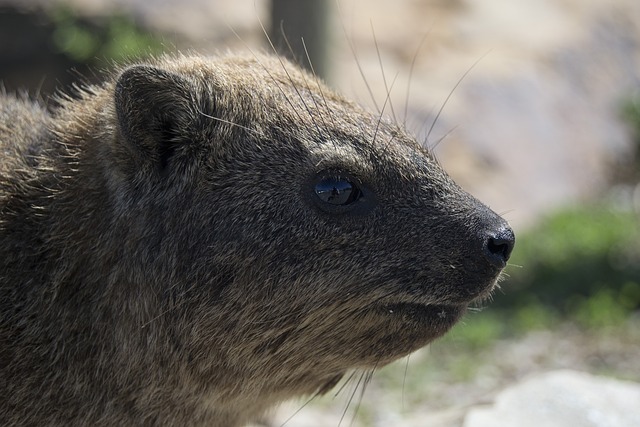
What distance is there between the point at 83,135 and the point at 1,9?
5983 millimetres

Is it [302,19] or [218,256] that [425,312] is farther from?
[302,19]

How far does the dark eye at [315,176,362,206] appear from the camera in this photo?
3.91 meters

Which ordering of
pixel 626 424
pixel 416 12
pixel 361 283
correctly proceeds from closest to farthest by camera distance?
pixel 361 283 < pixel 626 424 < pixel 416 12

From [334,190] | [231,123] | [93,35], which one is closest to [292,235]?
[334,190]

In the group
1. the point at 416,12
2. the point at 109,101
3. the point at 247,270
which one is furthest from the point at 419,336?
the point at 416,12

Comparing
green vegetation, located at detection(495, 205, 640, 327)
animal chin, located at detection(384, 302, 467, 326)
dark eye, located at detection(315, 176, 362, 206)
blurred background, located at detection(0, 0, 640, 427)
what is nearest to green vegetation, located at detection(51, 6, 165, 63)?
blurred background, located at detection(0, 0, 640, 427)

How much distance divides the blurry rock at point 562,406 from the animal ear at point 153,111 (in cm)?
198

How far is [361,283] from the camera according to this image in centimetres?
384

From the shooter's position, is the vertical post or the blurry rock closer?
the blurry rock

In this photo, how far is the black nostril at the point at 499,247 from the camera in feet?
12.6

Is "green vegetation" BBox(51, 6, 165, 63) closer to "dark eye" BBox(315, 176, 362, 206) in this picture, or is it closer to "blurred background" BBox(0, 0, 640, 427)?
"blurred background" BBox(0, 0, 640, 427)

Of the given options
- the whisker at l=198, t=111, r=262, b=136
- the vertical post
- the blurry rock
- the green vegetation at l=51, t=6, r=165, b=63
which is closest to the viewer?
the whisker at l=198, t=111, r=262, b=136

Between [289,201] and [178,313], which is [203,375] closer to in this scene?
[178,313]

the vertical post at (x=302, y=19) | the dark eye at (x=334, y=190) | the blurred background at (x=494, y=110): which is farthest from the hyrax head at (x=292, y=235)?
the vertical post at (x=302, y=19)
